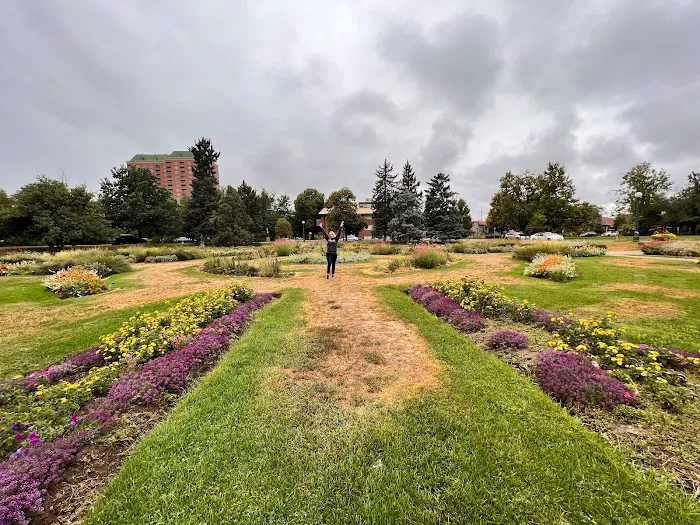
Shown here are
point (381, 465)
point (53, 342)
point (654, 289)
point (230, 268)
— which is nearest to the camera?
point (381, 465)

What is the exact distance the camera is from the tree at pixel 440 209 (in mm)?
36125

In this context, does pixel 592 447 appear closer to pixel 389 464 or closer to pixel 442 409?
pixel 442 409

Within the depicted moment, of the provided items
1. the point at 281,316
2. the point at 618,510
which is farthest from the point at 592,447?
the point at 281,316

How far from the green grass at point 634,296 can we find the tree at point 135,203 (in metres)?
45.9

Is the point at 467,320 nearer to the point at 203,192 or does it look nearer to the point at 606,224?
the point at 203,192

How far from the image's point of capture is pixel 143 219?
129 ft

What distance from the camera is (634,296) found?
7.28 m

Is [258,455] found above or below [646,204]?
below

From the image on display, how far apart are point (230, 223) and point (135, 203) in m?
14.5

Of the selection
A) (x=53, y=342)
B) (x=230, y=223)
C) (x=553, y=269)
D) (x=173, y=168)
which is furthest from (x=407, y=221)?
(x=173, y=168)

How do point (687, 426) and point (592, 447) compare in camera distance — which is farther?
point (687, 426)

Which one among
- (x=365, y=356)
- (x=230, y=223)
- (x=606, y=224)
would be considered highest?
(x=606, y=224)

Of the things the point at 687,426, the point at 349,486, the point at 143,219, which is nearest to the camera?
the point at 349,486

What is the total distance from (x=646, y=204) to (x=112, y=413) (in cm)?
5962
